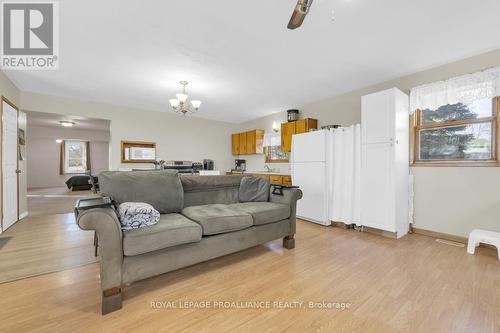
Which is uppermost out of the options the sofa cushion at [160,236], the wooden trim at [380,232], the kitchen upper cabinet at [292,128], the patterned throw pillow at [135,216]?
the kitchen upper cabinet at [292,128]

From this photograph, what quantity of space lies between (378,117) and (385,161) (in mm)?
695

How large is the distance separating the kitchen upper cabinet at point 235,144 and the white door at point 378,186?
4.13 m

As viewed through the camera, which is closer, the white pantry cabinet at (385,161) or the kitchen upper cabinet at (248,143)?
the white pantry cabinet at (385,161)

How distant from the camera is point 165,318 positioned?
1.44 meters

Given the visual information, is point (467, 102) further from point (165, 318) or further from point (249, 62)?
point (165, 318)

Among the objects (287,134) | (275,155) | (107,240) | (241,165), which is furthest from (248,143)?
(107,240)

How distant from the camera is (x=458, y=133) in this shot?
3025mm

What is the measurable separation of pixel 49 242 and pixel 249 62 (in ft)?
12.2

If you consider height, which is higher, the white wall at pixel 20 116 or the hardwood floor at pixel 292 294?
the white wall at pixel 20 116

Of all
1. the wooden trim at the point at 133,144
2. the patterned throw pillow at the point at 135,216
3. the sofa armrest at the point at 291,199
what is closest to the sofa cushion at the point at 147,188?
the patterned throw pillow at the point at 135,216

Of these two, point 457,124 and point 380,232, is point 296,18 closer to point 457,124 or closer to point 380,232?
point 457,124

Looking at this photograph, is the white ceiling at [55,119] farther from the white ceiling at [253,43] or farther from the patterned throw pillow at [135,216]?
the patterned throw pillow at [135,216]

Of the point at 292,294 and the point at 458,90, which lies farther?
the point at 458,90

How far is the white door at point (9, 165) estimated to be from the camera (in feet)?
10.8
